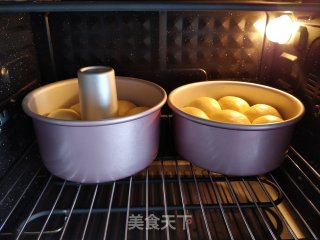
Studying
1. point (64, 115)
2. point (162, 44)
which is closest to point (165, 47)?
point (162, 44)

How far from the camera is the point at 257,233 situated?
0.54 metres

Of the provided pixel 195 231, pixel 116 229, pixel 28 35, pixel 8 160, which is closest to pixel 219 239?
pixel 195 231

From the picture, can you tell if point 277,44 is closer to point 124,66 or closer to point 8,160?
point 124,66

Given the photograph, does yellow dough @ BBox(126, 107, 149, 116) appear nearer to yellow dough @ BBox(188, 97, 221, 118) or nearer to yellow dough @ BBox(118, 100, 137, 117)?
yellow dough @ BBox(118, 100, 137, 117)

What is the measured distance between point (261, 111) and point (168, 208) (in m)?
0.27

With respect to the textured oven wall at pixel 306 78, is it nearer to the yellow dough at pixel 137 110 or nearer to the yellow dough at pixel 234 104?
the yellow dough at pixel 234 104

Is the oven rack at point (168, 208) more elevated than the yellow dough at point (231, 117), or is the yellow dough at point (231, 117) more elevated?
the yellow dough at point (231, 117)

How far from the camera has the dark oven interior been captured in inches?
20.9

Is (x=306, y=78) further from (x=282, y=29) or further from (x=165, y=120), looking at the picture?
(x=165, y=120)

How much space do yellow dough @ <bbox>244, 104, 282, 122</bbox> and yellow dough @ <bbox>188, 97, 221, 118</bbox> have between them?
7 cm

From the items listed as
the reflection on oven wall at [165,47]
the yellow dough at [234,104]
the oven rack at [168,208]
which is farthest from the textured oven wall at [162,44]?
the oven rack at [168,208]

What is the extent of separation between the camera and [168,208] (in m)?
0.55

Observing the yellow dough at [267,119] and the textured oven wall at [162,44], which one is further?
the textured oven wall at [162,44]

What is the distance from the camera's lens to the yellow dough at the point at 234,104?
0.62 metres
